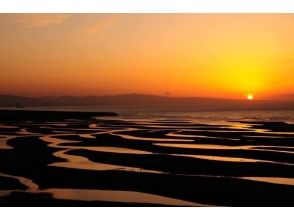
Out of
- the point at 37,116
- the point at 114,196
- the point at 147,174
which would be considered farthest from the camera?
the point at 37,116

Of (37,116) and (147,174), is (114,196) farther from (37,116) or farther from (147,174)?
(37,116)

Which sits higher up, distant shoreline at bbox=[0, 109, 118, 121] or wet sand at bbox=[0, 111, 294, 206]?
distant shoreline at bbox=[0, 109, 118, 121]

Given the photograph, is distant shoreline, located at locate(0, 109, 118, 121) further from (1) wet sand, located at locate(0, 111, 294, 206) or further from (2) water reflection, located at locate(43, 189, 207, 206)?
(2) water reflection, located at locate(43, 189, 207, 206)

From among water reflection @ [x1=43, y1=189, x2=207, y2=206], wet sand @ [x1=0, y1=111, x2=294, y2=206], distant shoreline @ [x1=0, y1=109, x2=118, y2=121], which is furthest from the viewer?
distant shoreline @ [x1=0, y1=109, x2=118, y2=121]

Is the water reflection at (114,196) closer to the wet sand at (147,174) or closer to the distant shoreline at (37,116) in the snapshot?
the wet sand at (147,174)

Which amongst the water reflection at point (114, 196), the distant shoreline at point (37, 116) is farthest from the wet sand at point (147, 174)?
the distant shoreline at point (37, 116)

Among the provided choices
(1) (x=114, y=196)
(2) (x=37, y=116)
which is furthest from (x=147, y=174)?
(2) (x=37, y=116)

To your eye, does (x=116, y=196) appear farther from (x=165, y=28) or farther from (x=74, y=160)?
(x=165, y=28)

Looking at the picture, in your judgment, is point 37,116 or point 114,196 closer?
point 114,196

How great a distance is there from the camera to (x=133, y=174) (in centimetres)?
1079

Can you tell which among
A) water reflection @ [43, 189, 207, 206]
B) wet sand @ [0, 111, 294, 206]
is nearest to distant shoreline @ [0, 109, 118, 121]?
wet sand @ [0, 111, 294, 206]
